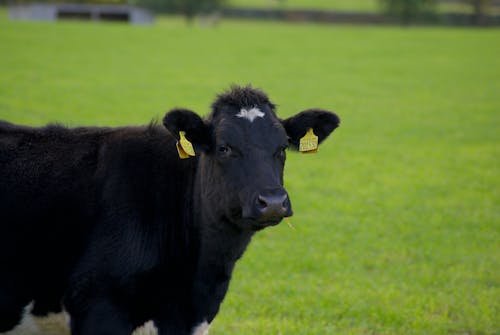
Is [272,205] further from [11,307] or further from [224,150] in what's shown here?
[11,307]

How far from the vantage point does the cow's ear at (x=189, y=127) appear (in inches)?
213

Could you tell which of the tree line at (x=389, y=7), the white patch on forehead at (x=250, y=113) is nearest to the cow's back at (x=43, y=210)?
the white patch on forehead at (x=250, y=113)

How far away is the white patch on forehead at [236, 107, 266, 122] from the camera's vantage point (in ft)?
18.2

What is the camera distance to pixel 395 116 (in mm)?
20859

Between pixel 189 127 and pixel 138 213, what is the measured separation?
0.75 metres

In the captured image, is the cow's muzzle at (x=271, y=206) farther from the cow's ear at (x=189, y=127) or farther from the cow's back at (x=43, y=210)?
the cow's back at (x=43, y=210)

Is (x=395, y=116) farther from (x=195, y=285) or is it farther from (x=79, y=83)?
(x=195, y=285)

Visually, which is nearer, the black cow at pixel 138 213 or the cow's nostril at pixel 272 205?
the cow's nostril at pixel 272 205

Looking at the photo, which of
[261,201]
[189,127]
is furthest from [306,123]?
[261,201]

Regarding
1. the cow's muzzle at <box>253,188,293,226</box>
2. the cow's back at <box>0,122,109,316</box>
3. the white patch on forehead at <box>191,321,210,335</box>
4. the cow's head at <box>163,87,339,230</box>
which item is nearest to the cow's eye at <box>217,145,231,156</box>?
the cow's head at <box>163,87,339,230</box>

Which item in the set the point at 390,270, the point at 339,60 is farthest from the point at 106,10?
the point at 390,270

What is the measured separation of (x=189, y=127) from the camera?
5.52 metres

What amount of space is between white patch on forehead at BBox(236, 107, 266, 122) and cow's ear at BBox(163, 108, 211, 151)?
28 cm

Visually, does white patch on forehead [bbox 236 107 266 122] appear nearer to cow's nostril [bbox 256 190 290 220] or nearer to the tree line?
cow's nostril [bbox 256 190 290 220]
